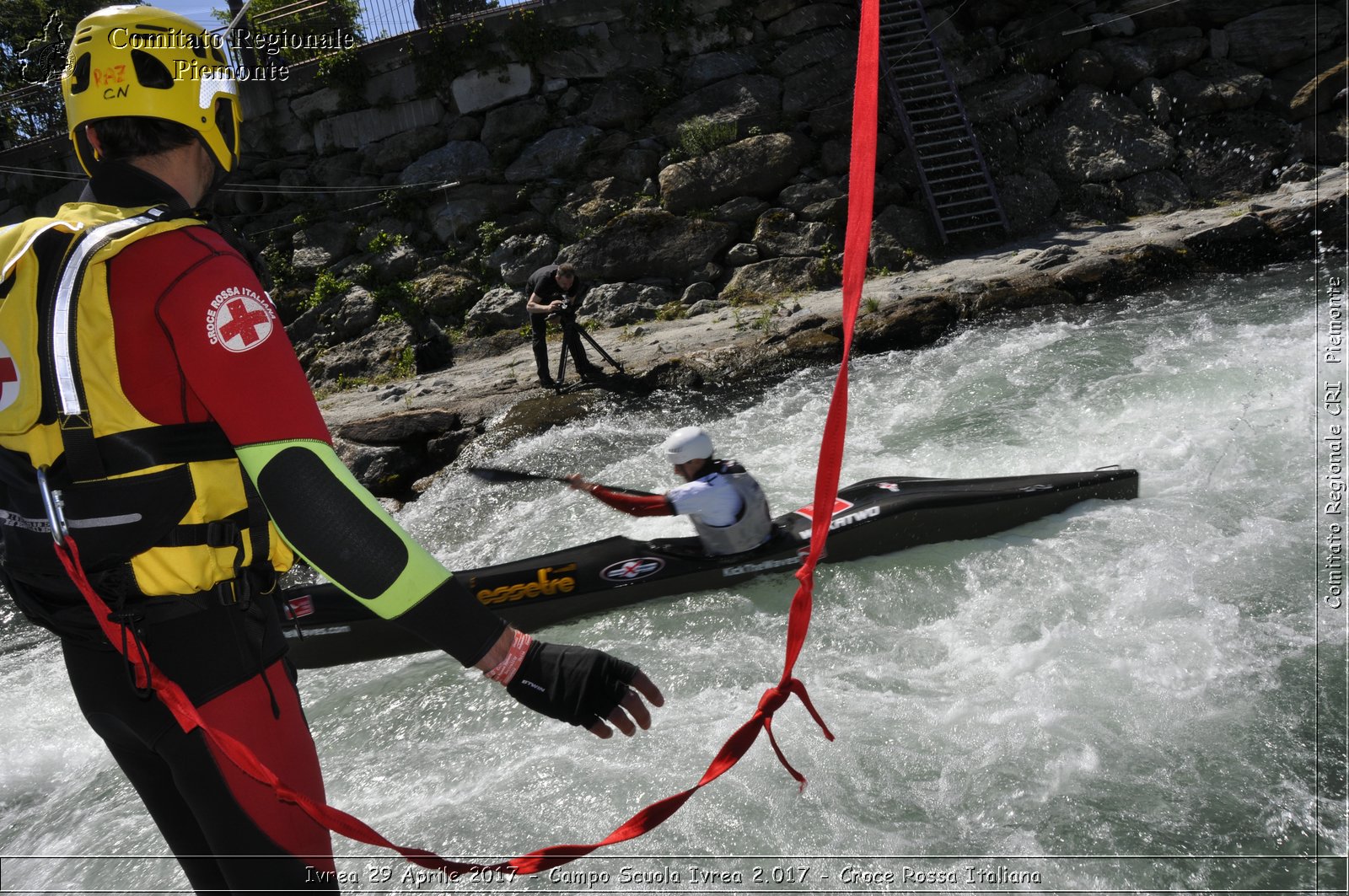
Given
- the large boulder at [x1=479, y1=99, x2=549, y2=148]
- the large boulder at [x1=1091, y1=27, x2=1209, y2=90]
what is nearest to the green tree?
the large boulder at [x1=479, y1=99, x2=549, y2=148]

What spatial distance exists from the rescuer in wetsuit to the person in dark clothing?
7.25 metres

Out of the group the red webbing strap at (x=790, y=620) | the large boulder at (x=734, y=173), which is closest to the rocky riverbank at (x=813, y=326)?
the large boulder at (x=734, y=173)

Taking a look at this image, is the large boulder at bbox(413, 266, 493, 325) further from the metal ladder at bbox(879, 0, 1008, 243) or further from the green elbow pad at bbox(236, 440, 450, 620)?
the green elbow pad at bbox(236, 440, 450, 620)

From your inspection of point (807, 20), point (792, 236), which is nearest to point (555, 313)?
point (792, 236)

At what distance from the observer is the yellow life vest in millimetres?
1199

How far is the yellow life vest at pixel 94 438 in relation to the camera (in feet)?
3.93

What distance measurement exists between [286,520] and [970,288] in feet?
29.3

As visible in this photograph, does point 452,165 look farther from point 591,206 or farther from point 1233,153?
point 1233,153

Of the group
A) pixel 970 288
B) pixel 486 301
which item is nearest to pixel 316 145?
pixel 486 301

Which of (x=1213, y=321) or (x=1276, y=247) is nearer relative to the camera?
(x=1213, y=321)

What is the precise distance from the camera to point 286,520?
1.22m

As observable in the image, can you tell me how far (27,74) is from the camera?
14156 mm

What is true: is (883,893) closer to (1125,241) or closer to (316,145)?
(1125,241)

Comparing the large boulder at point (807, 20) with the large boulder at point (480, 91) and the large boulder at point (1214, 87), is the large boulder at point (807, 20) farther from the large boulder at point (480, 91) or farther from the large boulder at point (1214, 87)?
the large boulder at point (1214, 87)
